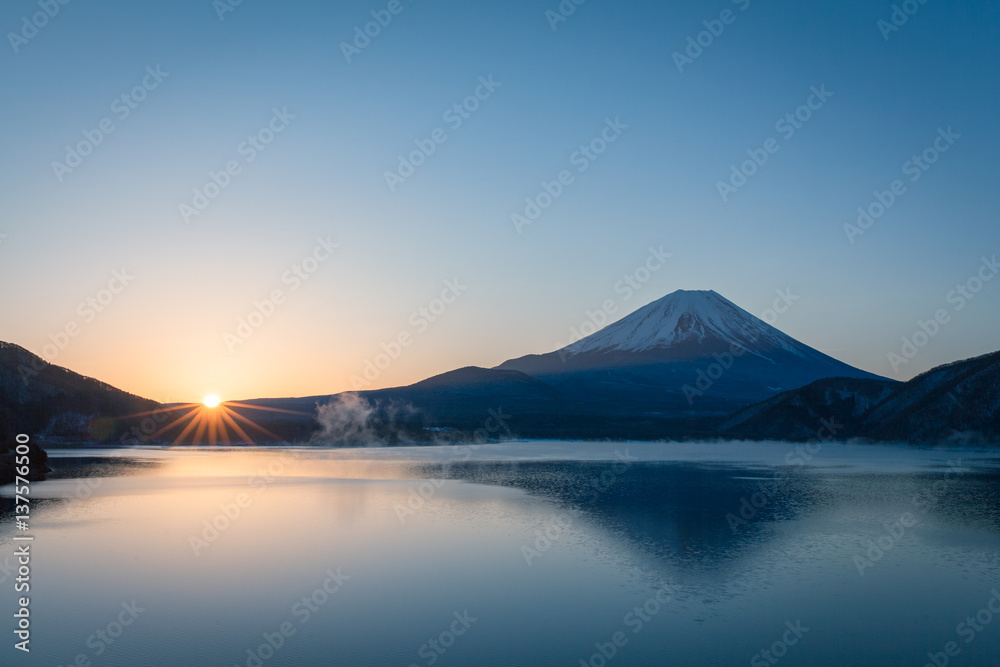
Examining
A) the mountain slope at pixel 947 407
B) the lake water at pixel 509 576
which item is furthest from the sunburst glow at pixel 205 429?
the mountain slope at pixel 947 407

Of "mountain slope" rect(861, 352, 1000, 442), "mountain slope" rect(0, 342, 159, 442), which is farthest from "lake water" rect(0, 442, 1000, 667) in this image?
"mountain slope" rect(0, 342, 159, 442)

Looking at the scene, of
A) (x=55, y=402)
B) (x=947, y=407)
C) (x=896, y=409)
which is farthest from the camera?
(x=896, y=409)

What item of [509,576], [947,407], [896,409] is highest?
[896,409]

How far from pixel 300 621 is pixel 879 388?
119m

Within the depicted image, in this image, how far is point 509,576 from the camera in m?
20.0

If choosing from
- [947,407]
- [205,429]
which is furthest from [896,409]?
[205,429]

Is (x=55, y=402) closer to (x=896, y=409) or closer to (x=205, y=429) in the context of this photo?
(x=205, y=429)

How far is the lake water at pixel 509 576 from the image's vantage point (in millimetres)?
14273

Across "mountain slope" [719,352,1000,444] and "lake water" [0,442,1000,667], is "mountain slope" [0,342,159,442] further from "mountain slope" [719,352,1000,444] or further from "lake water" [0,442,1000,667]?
"mountain slope" [719,352,1000,444]

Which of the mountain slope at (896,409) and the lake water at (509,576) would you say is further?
the mountain slope at (896,409)

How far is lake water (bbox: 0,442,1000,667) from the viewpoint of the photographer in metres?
14.3

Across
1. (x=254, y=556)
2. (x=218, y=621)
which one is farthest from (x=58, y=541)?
(x=218, y=621)

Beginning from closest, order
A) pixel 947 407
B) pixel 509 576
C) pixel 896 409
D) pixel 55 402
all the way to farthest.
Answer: pixel 509 576 < pixel 947 407 < pixel 55 402 < pixel 896 409

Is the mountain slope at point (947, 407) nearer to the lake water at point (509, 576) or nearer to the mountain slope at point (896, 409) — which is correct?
the mountain slope at point (896, 409)
